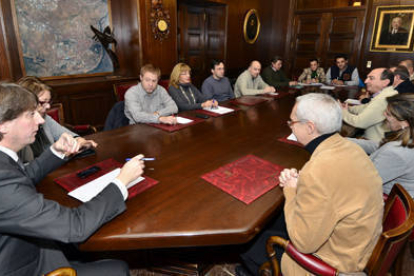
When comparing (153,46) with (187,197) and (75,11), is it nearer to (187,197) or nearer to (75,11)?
(75,11)

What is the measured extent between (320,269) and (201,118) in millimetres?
1754

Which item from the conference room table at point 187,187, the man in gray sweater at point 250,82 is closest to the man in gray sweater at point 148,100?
the conference room table at point 187,187

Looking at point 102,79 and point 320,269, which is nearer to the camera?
point 320,269

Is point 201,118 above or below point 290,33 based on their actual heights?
below

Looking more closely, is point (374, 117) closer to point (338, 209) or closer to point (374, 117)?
point (374, 117)

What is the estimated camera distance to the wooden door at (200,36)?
553cm

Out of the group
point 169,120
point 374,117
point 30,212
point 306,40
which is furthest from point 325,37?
point 30,212

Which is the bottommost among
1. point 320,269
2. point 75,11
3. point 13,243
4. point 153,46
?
point 320,269

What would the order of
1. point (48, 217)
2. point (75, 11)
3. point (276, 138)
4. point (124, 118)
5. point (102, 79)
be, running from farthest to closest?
point (102, 79) < point (75, 11) < point (124, 118) < point (276, 138) < point (48, 217)

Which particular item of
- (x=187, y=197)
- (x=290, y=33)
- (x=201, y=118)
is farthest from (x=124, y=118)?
(x=290, y=33)

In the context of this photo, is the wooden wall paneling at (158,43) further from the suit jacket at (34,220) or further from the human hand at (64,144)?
the suit jacket at (34,220)

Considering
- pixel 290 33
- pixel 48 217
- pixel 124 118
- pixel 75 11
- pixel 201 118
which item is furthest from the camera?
pixel 290 33

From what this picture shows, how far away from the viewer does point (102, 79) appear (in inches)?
172

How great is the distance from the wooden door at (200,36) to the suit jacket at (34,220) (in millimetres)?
4847
